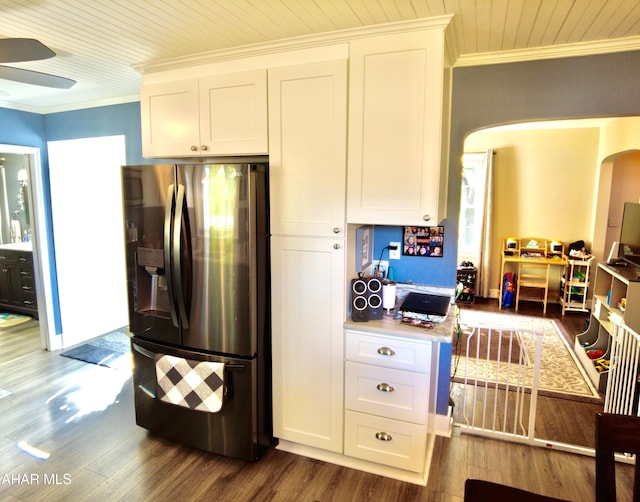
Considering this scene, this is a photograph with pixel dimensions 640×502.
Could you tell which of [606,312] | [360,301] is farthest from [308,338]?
[606,312]

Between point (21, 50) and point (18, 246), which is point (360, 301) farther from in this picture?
point (18, 246)

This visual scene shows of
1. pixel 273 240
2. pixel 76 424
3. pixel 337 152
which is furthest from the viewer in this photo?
pixel 76 424

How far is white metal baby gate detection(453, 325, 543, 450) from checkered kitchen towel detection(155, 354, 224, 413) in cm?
149

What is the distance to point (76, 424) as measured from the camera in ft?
8.96

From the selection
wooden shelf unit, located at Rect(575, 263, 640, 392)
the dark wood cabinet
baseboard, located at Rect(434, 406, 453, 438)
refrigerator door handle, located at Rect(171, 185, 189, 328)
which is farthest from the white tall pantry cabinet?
the dark wood cabinet

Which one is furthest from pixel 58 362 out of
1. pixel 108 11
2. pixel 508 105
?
pixel 508 105

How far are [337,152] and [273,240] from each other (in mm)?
627

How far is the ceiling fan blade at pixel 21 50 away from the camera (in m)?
1.70

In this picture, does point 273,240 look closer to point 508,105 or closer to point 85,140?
point 508,105

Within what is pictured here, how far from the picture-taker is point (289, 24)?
1954 millimetres

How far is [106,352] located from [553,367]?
4353 millimetres

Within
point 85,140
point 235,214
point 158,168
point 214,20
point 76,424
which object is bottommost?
point 76,424

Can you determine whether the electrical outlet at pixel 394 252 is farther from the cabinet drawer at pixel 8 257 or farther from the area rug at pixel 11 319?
the cabinet drawer at pixel 8 257

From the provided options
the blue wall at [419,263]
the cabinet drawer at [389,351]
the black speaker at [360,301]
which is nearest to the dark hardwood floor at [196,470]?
the cabinet drawer at [389,351]
